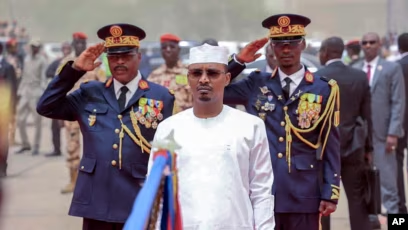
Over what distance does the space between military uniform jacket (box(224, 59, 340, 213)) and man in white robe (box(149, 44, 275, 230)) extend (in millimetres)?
1095

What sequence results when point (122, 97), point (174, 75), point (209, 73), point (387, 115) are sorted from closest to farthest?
point (209, 73) → point (122, 97) → point (387, 115) → point (174, 75)

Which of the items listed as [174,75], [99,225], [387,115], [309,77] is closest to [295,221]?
[309,77]

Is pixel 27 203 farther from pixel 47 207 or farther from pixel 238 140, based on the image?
pixel 238 140

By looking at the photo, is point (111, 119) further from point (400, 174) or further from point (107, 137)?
point (400, 174)

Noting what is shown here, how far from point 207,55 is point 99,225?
1534mm

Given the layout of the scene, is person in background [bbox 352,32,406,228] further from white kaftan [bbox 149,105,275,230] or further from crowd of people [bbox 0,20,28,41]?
crowd of people [bbox 0,20,28,41]

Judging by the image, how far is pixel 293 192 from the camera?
552cm

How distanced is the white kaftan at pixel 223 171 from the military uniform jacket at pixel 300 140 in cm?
109

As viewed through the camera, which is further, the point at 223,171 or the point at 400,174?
the point at 400,174

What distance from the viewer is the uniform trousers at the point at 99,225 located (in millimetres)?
5418

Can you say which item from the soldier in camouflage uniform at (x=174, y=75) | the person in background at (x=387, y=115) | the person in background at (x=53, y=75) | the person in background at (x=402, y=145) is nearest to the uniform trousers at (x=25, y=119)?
the person in background at (x=53, y=75)

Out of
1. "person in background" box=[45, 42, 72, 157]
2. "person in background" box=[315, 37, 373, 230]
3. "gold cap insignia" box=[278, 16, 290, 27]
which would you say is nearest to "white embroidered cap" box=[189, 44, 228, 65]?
"gold cap insignia" box=[278, 16, 290, 27]

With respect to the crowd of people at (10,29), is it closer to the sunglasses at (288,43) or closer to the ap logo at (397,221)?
the ap logo at (397,221)

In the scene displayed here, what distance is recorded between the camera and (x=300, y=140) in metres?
5.55
